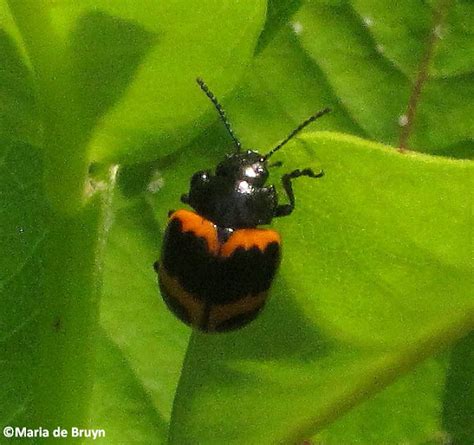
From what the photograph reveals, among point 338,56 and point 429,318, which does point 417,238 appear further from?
point 338,56

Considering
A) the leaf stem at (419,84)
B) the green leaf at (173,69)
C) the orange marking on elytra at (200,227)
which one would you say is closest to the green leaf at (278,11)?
the green leaf at (173,69)

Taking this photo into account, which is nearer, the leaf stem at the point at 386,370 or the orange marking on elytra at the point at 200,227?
the leaf stem at the point at 386,370

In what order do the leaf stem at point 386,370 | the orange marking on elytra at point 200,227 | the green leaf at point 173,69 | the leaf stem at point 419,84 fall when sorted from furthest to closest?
the orange marking on elytra at point 200,227
the leaf stem at point 419,84
the leaf stem at point 386,370
the green leaf at point 173,69

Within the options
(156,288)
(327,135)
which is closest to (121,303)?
(156,288)

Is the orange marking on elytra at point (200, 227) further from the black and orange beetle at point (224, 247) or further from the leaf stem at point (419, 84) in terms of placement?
the leaf stem at point (419, 84)

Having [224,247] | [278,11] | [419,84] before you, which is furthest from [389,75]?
[224,247]

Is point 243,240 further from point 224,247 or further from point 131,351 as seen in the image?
point 131,351

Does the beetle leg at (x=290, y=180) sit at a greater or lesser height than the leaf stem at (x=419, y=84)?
greater

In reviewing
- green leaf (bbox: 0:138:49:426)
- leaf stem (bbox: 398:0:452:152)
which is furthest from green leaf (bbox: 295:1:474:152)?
green leaf (bbox: 0:138:49:426)
